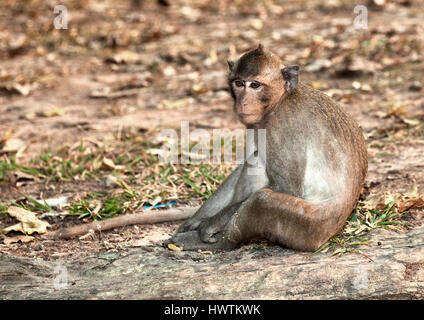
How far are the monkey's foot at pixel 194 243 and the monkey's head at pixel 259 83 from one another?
0.85 metres

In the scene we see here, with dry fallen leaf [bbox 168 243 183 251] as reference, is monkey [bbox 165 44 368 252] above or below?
above

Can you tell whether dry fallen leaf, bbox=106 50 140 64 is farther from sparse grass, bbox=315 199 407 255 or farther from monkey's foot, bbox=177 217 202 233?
sparse grass, bbox=315 199 407 255

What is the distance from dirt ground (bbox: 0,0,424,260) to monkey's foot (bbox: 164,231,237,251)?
239 millimetres

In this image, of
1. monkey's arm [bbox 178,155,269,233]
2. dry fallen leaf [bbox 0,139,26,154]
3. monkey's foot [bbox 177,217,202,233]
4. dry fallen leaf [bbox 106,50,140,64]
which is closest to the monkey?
monkey's arm [bbox 178,155,269,233]

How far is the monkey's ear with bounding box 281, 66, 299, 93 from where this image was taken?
402 cm

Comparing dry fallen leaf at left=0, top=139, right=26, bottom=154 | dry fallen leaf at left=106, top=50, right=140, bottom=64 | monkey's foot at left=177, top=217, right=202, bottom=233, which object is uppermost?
dry fallen leaf at left=106, top=50, right=140, bottom=64

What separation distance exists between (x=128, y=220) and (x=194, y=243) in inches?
27.3

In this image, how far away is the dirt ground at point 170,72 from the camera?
18.2ft

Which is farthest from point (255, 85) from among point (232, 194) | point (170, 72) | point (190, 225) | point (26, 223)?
point (170, 72)

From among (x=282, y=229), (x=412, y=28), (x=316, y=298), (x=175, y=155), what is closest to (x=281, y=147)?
(x=282, y=229)

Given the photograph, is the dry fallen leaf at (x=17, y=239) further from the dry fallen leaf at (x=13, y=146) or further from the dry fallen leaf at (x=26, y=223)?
the dry fallen leaf at (x=13, y=146)

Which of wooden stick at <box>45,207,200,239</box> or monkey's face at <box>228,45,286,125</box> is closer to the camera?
monkey's face at <box>228,45,286,125</box>

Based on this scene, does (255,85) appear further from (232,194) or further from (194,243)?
(194,243)

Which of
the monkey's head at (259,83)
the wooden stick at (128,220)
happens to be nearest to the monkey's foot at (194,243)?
the wooden stick at (128,220)
